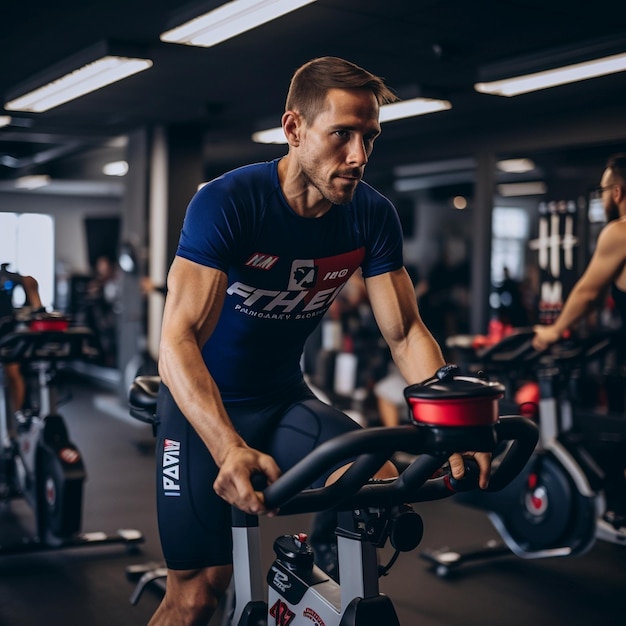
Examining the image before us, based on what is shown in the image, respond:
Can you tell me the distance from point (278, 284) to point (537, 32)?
117 inches

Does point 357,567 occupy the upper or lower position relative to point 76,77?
lower

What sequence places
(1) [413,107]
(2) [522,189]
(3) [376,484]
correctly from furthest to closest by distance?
(2) [522,189] < (1) [413,107] < (3) [376,484]

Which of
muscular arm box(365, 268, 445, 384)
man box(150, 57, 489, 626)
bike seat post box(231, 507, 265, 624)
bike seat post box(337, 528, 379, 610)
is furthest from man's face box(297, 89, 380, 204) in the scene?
bike seat post box(231, 507, 265, 624)

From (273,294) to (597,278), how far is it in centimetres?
208

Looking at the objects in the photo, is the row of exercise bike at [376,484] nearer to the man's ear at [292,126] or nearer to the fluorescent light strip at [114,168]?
the man's ear at [292,126]

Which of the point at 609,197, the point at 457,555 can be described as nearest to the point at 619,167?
the point at 609,197

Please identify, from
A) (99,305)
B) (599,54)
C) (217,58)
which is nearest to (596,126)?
(599,54)

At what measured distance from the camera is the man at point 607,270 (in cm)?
334

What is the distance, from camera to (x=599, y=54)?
4199 millimetres

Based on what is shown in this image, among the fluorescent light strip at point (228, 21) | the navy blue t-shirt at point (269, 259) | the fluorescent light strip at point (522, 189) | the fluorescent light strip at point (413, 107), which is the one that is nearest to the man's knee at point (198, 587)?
the navy blue t-shirt at point (269, 259)

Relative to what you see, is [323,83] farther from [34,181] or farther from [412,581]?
[34,181]

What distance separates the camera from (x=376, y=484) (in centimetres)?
128

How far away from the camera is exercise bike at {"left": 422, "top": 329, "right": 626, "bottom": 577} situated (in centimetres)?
352

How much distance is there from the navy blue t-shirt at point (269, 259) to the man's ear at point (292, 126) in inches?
5.3
